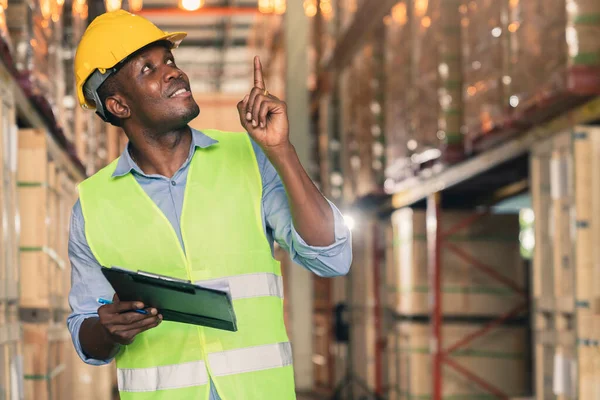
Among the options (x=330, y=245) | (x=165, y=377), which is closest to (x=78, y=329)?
(x=165, y=377)

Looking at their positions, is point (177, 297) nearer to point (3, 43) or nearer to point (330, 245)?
point (330, 245)

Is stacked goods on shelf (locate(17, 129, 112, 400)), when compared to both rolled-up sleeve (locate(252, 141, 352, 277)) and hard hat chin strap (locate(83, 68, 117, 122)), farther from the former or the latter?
rolled-up sleeve (locate(252, 141, 352, 277))

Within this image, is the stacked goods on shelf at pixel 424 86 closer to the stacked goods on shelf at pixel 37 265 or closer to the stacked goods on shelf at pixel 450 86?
the stacked goods on shelf at pixel 450 86

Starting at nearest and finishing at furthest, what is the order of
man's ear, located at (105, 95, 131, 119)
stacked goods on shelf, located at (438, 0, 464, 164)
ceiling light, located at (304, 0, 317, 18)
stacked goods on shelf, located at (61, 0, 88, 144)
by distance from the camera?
man's ear, located at (105, 95, 131, 119) → stacked goods on shelf, located at (438, 0, 464, 164) → stacked goods on shelf, located at (61, 0, 88, 144) → ceiling light, located at (304, 0, 317, 18)

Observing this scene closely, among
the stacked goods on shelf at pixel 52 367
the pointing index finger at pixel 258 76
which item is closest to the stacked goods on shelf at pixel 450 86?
the stacked goods on shelf at pixel 52 367

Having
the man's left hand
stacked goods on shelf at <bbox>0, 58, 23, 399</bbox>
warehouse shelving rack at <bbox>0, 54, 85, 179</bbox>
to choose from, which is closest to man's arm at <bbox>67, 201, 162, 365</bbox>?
the man's left hand

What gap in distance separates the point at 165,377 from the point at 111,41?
0.86 m

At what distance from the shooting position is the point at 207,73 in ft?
93.2

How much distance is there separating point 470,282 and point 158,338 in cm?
709

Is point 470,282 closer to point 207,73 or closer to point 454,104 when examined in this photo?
point 454,104

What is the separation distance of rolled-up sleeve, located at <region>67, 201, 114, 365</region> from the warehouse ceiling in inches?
615

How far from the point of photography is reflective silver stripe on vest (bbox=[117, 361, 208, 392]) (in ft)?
8.14

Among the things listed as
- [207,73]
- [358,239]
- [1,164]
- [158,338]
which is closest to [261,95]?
[158,338]

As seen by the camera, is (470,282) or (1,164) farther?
(470,282)
